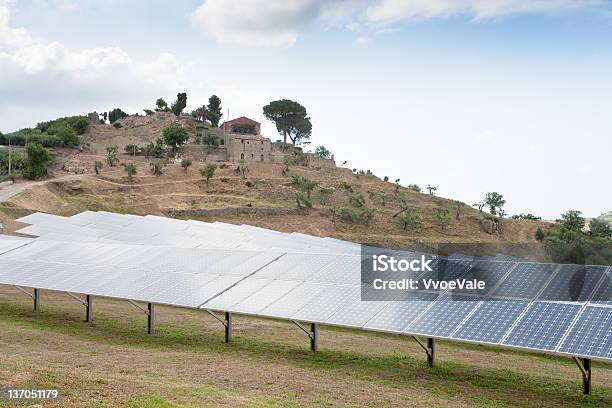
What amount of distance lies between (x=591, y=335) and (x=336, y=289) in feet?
25.1

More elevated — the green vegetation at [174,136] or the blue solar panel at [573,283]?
the green vegetation at [174,136]

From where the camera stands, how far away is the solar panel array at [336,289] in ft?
51.0

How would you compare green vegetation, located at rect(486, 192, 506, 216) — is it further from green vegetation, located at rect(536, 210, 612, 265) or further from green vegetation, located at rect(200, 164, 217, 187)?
green vegetation, located at rect(200, 164, 217, 187)

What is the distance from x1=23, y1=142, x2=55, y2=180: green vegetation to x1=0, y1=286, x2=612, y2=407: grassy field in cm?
6748

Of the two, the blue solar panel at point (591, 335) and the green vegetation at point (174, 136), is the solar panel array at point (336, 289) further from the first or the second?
the green vegetation at point (174, 136)

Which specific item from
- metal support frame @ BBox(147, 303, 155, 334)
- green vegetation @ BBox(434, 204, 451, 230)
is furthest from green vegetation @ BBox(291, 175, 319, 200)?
metal support frame @ BBox(147, 303, 155, 334)

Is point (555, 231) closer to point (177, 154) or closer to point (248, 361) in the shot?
point (177, 154)

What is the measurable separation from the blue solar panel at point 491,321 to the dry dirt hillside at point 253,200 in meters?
61.5

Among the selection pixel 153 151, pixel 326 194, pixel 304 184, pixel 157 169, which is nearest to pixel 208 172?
pixel 157 169

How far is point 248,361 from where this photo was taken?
58.0 ft

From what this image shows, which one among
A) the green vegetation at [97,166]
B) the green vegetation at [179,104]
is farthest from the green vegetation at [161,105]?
the green vegetation at [97,166]

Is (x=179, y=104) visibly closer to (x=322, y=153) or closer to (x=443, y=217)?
(x=322, y=153)

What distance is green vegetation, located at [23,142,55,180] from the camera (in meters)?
86.1

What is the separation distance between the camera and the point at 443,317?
1673 centimetres
